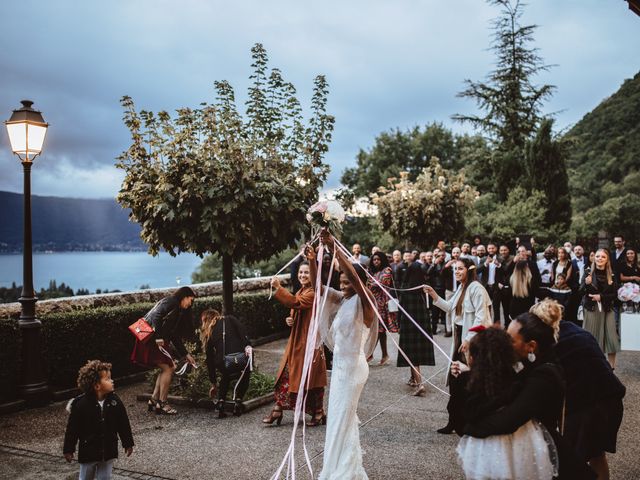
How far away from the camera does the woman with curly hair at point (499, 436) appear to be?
2.93m

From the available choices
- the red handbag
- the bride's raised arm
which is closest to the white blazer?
the bride's raised arm

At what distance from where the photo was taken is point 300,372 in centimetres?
666

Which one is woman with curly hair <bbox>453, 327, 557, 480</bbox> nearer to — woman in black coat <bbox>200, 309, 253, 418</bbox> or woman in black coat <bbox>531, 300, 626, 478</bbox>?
woman in black coat <bbox>531, 300, 626, 478</bbox>

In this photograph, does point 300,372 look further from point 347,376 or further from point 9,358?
point 9,358

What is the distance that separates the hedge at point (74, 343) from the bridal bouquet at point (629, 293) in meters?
6.70

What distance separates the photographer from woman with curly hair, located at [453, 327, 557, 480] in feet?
9.60

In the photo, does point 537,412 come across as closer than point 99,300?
Yes

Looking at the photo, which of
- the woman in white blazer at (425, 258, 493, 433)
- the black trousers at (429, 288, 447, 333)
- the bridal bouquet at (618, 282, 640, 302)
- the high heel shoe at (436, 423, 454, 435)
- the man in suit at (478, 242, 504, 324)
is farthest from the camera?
the black trousers at (429, 288, 447, 333)

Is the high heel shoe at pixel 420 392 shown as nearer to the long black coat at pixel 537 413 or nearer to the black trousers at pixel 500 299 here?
the black trousers at pixel 500 299

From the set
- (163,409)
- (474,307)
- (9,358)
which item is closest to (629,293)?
(474,307)

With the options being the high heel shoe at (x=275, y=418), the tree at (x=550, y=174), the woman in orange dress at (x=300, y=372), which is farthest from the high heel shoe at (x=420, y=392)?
the tree at (x=550, y=174)

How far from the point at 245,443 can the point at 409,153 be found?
44010 mm

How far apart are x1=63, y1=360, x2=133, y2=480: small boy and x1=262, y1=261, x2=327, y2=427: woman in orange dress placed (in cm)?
262

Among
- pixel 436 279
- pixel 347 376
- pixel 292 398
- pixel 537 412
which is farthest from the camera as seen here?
pixel 436 279
